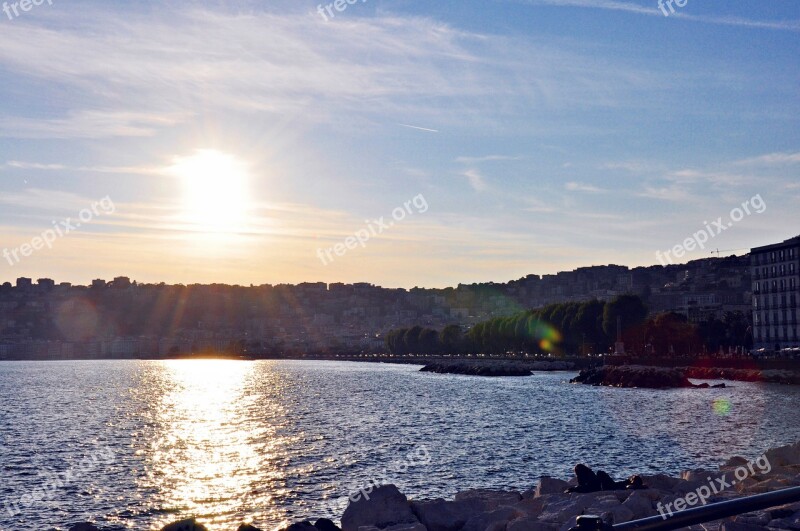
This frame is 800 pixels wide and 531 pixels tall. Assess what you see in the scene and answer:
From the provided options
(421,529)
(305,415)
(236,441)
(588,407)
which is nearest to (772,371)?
(588,407)

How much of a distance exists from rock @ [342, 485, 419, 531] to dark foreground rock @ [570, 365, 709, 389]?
309 feet

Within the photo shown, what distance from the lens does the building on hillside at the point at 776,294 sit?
13775 centimetres

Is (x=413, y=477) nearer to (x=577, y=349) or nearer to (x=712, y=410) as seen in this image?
(x=712, y=410)

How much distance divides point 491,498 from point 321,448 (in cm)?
2629

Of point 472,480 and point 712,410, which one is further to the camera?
point 712,410

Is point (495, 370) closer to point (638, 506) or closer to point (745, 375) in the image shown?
point (745, 375)

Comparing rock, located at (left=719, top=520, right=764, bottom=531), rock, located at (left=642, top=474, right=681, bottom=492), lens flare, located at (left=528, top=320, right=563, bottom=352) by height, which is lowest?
rock, located at (left=642, top=474, right=681, bottom=492)

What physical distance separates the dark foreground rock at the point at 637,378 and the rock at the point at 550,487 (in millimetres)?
88104

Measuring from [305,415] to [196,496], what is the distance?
4245 centimetres

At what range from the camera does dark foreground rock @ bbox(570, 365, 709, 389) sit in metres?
112

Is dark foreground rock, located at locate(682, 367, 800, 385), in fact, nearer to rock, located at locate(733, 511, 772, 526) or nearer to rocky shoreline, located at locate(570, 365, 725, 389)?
rocky shoreline, located at locate(570, 365, 725, 389)

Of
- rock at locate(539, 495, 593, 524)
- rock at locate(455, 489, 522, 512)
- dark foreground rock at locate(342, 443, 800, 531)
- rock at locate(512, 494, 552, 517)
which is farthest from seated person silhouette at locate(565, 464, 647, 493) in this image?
rock at locate(539, 495, 593, 524)

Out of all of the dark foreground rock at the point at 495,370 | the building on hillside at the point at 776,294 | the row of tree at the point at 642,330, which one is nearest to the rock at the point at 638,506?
the building on hillside at the point at 776,294

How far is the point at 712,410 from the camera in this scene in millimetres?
71062
